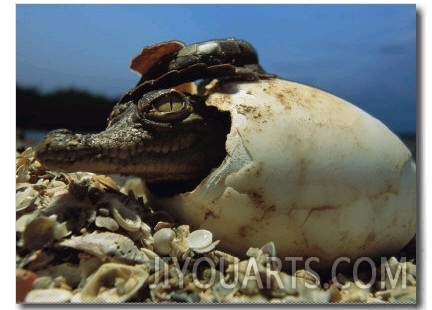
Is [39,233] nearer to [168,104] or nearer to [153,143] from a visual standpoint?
[153,143]

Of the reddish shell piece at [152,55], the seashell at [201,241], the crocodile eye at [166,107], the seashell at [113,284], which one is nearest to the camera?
the seashell at [113,284]

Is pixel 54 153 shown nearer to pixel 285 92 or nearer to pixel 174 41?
pixel 174 41

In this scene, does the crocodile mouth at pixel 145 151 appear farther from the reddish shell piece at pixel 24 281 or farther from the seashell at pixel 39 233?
the reddish shell piece at pixel 24 281

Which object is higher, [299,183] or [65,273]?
[299,183]

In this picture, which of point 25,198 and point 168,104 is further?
point 168,104

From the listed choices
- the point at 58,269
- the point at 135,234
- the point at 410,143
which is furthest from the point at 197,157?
the point at 410,143

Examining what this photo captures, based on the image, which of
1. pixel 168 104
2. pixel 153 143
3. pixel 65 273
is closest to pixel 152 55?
pixel 168 104

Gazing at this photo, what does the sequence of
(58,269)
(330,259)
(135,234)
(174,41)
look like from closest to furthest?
(58,269) < (135,234) < (330,259) < (174,41)

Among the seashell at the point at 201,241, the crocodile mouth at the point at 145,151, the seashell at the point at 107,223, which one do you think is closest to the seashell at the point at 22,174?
the crocodile mouth at the point at 145,151
